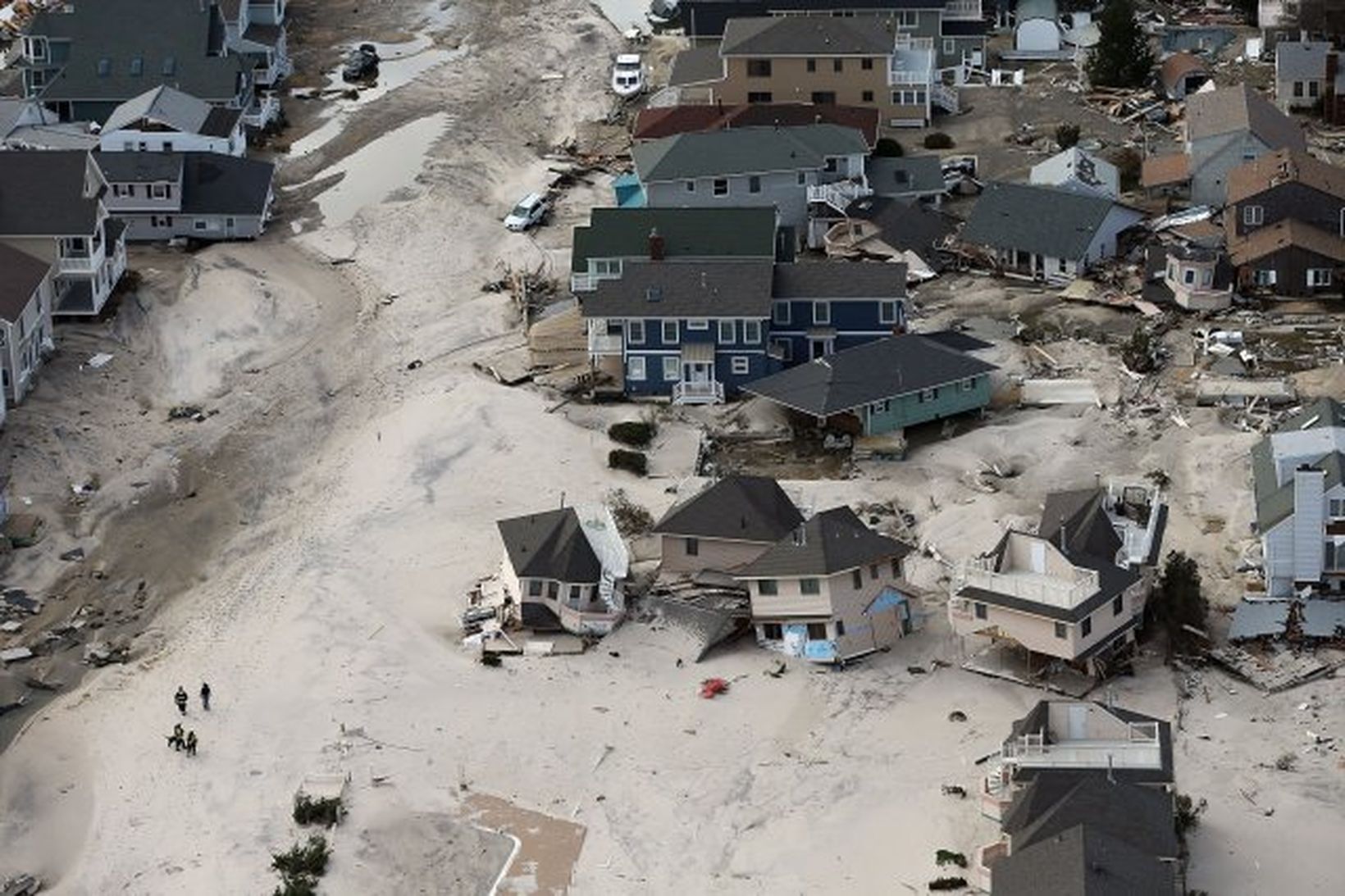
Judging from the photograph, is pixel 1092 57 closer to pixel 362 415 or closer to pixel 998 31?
pixel 998 31

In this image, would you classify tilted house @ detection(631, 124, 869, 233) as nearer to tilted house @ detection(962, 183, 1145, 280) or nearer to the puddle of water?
tilted house @ detection(962, 183, 1145, 280)

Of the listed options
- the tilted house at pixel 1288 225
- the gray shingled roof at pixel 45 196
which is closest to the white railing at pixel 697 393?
the tilted house at pixel 1288 225

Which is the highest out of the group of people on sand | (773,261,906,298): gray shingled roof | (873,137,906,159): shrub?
(773,261,906,298): gray shingled roof

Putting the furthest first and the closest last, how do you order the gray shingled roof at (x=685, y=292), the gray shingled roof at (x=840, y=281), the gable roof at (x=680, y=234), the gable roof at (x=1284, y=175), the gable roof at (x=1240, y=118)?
the gable roof at (x=1240, y=118), the gable roof at (x=1284, y=175), the gable roof at (x=680, y=234), the gray shingled roof at (x=840, y=281), the gray shingled roof at (x=685, y=292)

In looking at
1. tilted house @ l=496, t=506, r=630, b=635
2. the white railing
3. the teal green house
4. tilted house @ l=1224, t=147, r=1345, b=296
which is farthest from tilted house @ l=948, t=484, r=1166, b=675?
tilted house @ l=1224, t=147, r=1345, b=296

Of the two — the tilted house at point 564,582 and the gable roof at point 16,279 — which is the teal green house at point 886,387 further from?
the gable roof at point 16,279

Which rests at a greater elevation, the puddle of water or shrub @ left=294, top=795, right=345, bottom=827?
the puddle of water
